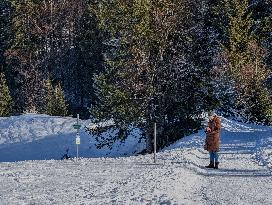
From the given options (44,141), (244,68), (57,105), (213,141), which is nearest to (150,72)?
(244,68)

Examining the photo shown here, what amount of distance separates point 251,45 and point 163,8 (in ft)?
31.3

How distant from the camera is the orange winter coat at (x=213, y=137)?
17.4m

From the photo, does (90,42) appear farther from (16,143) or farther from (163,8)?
(163,8)

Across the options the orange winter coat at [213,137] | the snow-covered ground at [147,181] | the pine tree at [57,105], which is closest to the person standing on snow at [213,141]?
the orange winter coat at [213,137]

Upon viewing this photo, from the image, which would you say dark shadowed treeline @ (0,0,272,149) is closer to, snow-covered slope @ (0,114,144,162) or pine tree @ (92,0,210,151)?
pine tree @ (92,0,210,151)

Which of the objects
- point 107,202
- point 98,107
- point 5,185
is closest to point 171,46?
point 98,107

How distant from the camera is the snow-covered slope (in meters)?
36.0

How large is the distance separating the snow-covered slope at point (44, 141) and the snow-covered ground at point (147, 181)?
1543 cm

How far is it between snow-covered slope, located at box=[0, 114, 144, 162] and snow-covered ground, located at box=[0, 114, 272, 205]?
1543 cm

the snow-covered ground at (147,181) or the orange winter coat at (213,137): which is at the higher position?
the orange winter coat at (213,137)

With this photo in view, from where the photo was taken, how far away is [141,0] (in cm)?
3092

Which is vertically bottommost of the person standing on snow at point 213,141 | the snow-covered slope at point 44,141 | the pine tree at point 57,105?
the snow-covered slope at point 44,141

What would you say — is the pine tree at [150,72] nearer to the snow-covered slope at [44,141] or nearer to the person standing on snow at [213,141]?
the snow-covered slope at [44,141]

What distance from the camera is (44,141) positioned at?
37938 millimetres
